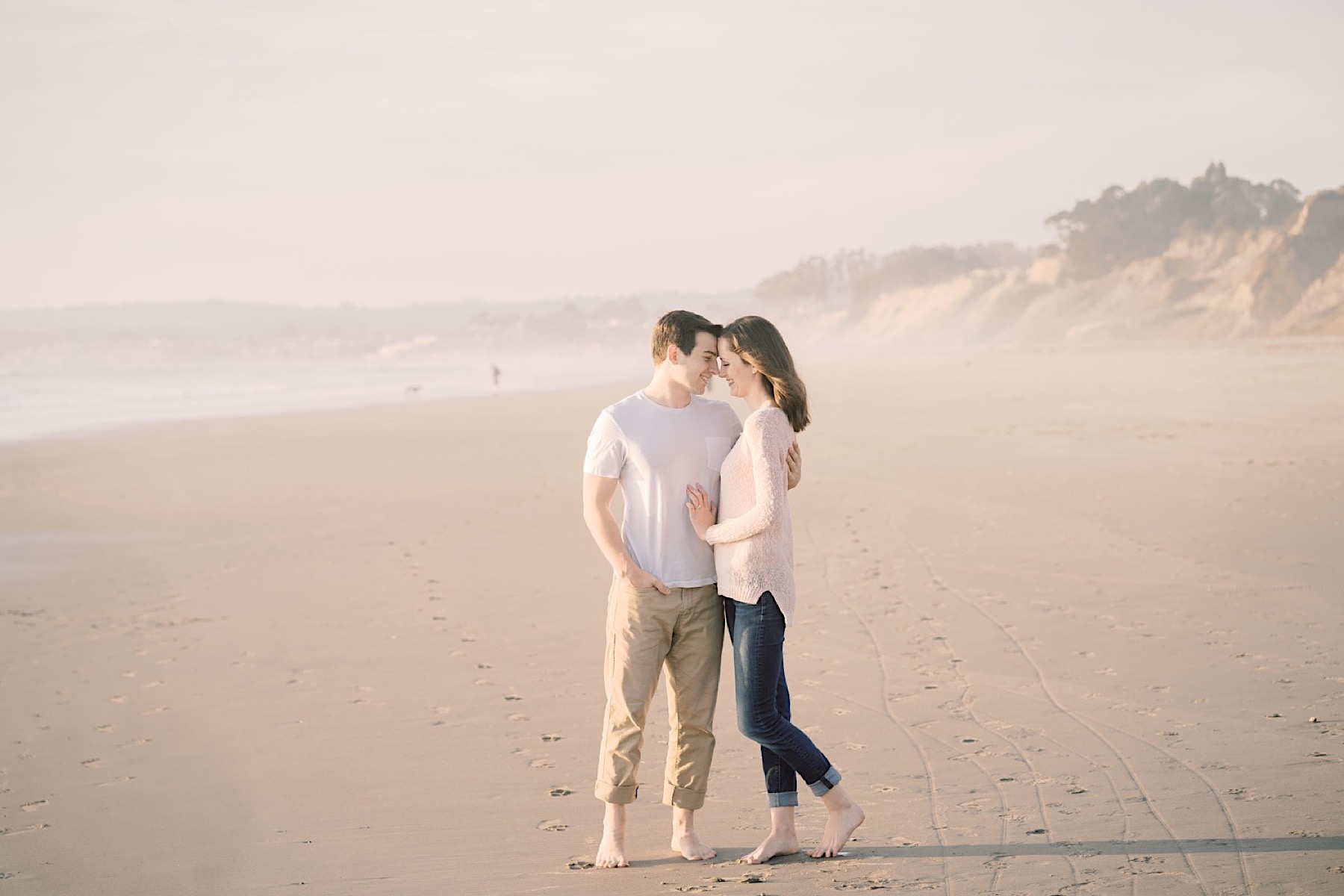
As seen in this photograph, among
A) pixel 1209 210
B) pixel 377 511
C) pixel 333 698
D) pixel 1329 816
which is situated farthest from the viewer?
pixel 1209 210

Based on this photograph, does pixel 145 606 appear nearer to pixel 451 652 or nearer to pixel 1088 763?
pixel 451 652

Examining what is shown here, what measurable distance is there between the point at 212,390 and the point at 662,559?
143 feet

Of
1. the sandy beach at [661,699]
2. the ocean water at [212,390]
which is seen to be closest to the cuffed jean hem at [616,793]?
the sandy beach at [661,699]

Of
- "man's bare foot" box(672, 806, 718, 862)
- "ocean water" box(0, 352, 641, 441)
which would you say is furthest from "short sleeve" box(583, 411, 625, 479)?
"ocean water" box(0, 352, 641, 441)

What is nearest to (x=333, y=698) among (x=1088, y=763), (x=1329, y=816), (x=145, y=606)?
(x=145, y=606)

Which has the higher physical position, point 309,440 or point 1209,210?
point 1209,210

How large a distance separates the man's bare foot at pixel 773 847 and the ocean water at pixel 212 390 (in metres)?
23.2

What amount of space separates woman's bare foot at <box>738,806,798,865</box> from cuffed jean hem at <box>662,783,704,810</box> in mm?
235

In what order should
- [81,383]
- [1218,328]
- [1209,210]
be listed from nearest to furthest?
[1218,328], [81,383], [1209,210]

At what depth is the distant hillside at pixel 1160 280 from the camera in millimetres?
43344

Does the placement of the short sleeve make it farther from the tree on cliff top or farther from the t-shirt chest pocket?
the tree on cliff top

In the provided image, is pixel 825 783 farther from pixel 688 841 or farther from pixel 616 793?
pixel 616 793

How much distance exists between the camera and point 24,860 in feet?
13.7

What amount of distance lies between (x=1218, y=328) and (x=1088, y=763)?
44043 mm
